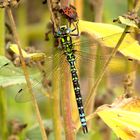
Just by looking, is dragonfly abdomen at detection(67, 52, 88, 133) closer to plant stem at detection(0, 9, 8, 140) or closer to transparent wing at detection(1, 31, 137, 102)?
transparent wing at detection(1, 31, 137, 102)

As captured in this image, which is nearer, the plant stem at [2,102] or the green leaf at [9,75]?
the green leaf at [9,75]

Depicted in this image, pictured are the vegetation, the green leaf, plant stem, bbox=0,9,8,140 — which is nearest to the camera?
the vegetation

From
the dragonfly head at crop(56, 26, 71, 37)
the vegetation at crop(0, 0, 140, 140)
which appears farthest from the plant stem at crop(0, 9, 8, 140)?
the dragonfly head at crop(56, 26, 71, 37)

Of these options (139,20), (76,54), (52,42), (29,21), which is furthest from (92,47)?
(29,21)

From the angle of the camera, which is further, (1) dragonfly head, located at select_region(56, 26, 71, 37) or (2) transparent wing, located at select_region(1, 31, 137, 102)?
(2) transparent wing, located at select_region(1, 31, 137, 102)

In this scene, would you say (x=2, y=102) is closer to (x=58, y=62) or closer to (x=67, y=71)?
(x=58, y=62)

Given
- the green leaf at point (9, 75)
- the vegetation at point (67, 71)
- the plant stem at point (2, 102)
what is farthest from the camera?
the plant stem at point (2, 102)

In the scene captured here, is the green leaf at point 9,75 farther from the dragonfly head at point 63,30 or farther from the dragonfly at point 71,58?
the dragonfly head at point 63,30

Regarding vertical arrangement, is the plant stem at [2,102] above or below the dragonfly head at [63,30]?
below

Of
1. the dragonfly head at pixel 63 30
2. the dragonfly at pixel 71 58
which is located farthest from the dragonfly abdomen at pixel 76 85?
the dragonfly head at pixel 63 30

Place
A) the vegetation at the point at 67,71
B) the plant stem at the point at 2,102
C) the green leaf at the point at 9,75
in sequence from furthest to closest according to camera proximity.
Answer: the plant stem at the point at 2,102 < the green leaf at the point at 9,75 < the vegetation at the point at 67,71

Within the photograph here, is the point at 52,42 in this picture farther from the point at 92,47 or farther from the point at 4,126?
the point at 4,126
